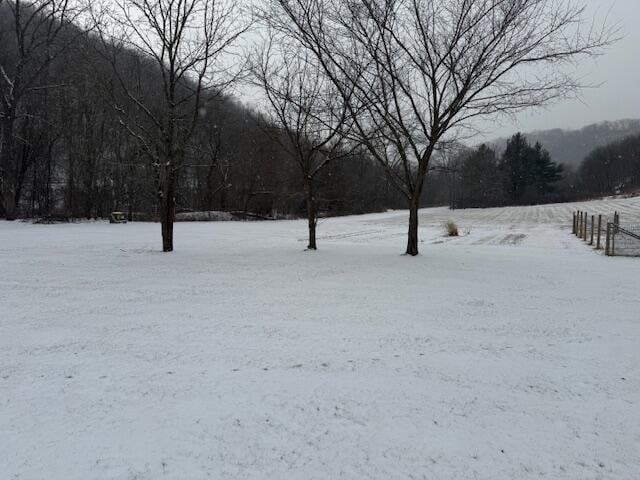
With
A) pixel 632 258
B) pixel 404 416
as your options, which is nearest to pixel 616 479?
pixel 404 416

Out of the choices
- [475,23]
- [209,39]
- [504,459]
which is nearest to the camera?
[504,459]

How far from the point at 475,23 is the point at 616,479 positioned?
10.8 meters

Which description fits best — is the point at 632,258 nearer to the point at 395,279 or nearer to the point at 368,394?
the point at 395,279

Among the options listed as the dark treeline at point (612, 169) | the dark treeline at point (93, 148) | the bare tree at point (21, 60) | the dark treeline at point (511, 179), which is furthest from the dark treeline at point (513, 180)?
the bare tree at point (21, 60)

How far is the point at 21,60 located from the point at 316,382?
25.8 m

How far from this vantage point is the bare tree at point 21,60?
2114 centimetres

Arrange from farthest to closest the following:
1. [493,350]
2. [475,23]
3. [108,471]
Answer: [475,23]
[493,350]
[108,471]

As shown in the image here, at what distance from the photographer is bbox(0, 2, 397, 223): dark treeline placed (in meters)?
20.5

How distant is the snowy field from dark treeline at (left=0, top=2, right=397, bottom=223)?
7606 mm

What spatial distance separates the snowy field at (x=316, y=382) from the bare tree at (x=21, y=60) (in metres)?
16.5

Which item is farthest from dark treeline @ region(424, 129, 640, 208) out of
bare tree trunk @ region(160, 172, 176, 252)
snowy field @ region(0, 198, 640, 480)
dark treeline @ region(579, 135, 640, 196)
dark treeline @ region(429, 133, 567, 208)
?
snowy field @ region(0, 198, 640, 480)

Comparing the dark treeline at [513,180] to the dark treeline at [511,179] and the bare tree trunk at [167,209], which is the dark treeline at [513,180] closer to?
the dark treeline at [511,179]

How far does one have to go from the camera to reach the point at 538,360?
13.1 ft

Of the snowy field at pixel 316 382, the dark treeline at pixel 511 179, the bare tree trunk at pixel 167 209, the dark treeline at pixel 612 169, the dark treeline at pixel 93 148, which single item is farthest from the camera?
the dark treeline at pixel 612 169
